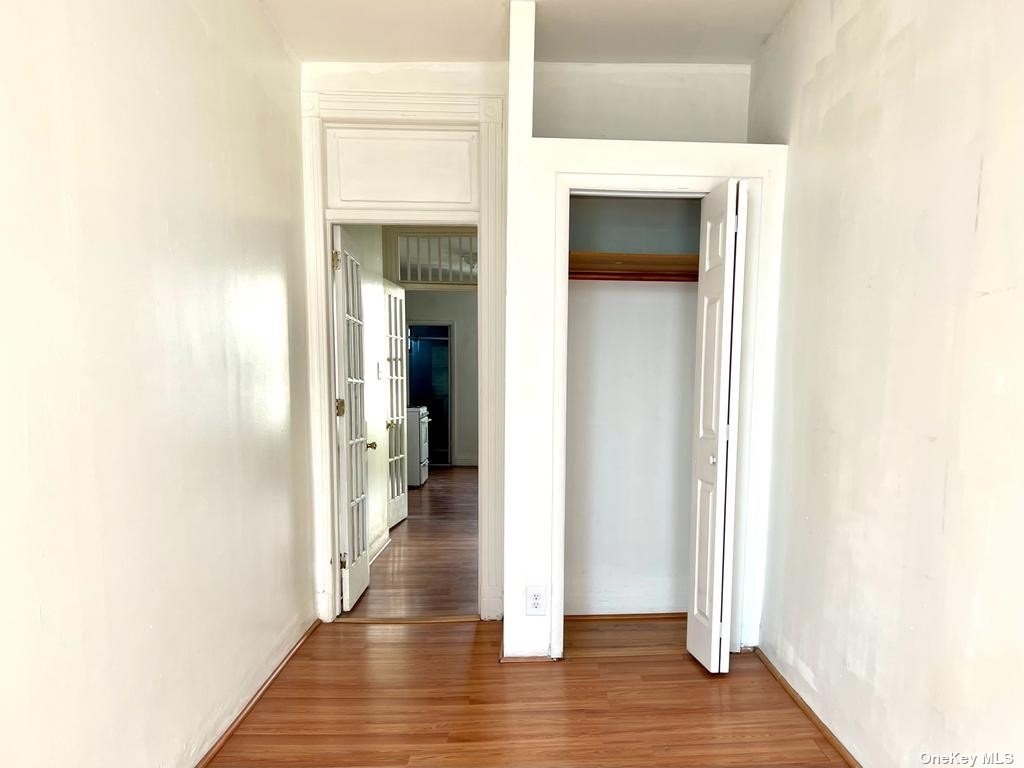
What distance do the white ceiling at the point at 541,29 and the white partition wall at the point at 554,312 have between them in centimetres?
28

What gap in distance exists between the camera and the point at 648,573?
10.8 feet

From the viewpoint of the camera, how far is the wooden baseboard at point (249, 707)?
2.03 m

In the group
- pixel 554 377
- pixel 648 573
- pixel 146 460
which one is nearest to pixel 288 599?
pixel 146 460

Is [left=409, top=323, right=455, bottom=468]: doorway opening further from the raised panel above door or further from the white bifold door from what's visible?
the raised panel above door

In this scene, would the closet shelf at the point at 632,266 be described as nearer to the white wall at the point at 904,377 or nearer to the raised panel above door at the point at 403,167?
the white wall at the point at 904,377

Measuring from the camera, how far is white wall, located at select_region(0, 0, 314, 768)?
130 cm

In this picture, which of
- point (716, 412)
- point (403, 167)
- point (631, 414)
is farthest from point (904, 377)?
point (403, 167)

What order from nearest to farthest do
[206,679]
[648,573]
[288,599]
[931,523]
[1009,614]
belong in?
[1009,614]
[931,523]
[206,679]
[288,599]
[648,573]

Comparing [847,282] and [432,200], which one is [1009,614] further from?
[432,200]

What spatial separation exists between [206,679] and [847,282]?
2876 millimetres

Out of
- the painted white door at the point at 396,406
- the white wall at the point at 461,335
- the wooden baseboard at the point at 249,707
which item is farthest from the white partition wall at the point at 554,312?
the white wall at the point at 461,335

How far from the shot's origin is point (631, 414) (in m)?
3.26

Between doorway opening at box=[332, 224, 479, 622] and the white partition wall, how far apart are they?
2.88ft

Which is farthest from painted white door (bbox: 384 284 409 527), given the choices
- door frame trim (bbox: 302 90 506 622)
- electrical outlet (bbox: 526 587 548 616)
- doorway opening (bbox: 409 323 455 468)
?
doorway opening (bbox: 409 323 455 468)
